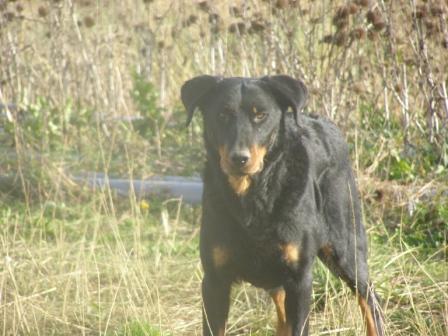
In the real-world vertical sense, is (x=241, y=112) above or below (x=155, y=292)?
above

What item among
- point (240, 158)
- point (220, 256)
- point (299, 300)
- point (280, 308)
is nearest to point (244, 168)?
point (240, 158)

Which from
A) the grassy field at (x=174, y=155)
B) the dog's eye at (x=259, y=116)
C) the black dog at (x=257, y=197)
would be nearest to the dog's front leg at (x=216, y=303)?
the black dog at (x=257, y=197)

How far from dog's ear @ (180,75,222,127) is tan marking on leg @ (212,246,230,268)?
58cm

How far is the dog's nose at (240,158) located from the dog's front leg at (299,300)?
0.56 metres

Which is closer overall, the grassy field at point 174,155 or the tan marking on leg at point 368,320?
the tan marking on leg at point 368,320

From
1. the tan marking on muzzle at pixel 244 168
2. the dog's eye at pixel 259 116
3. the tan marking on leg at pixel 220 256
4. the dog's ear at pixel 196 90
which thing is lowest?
the tan marking on leg at pixel 220 256

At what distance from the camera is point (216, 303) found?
4043 millimetres

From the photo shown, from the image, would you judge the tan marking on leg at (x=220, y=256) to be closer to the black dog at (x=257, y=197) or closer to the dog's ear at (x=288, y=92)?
the black dog at (x=257, y=197)

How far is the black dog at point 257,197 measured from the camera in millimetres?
3959

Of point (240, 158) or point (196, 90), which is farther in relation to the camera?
point (196, 90)

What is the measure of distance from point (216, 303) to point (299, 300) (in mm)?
354

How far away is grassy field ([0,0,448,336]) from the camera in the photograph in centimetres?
470

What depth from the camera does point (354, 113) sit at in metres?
6.96

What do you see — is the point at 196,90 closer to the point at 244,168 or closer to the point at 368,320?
the point at 244,168
